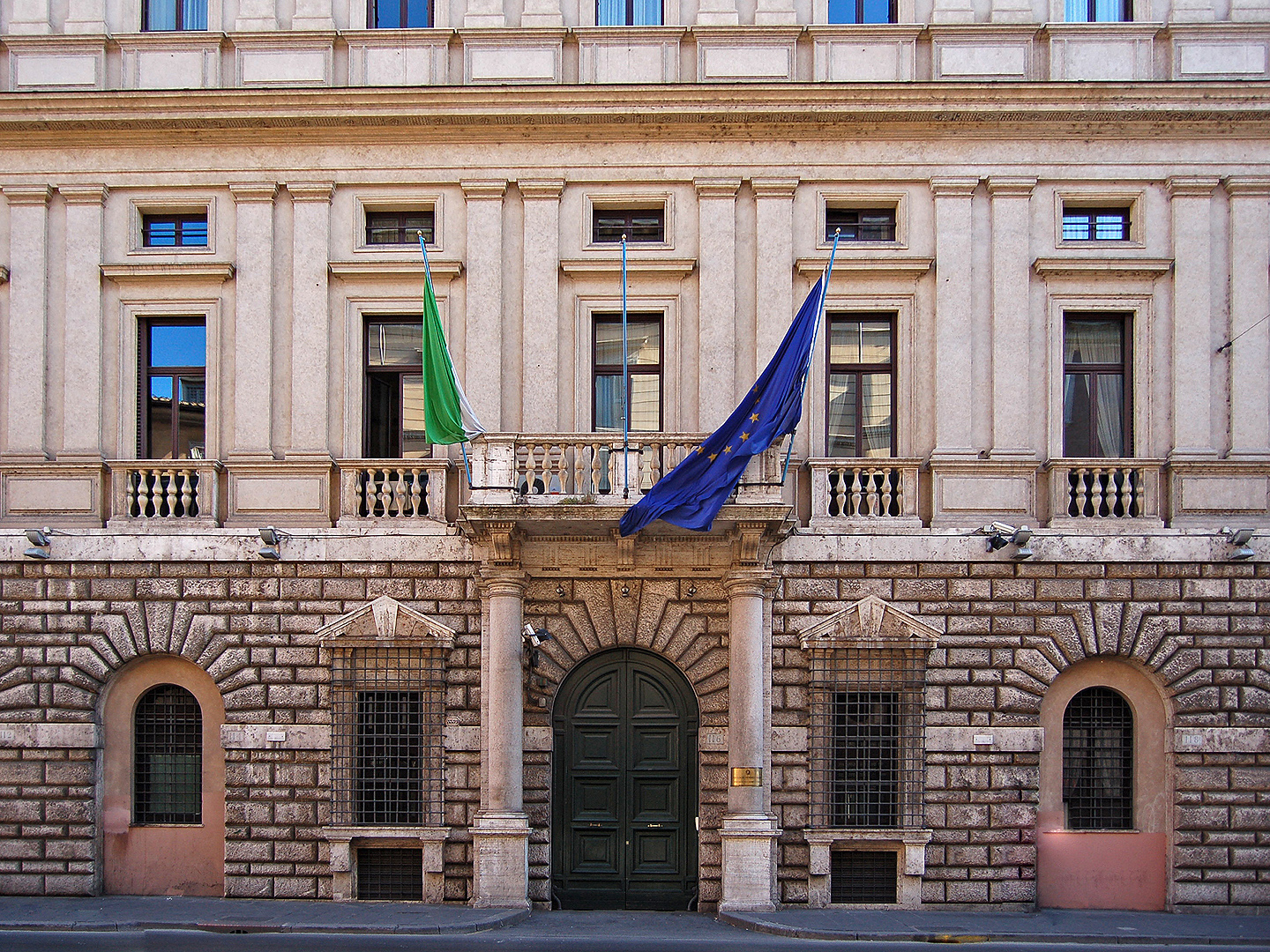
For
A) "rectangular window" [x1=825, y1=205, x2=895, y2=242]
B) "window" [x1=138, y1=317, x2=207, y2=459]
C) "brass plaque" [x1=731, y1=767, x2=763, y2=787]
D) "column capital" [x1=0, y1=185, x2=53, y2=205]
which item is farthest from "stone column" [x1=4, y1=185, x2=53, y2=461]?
"rectangular window" [x1=825, y1=205, x2=895, y2=242]

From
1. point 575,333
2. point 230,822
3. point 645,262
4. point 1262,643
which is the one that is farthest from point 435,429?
point 1262,643

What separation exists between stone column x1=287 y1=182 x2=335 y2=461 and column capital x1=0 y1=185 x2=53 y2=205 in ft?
11.6

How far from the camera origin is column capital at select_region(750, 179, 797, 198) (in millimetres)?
14680

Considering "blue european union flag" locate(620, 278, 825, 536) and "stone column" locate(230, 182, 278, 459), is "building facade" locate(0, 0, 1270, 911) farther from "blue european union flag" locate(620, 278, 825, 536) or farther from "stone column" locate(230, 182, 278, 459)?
"blue european union flag" locate(620, 278, 825, 536)

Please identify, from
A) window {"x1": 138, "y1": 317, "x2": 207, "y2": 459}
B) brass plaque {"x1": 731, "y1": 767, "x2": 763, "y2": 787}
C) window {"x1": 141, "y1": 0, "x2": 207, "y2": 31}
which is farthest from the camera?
window {"x1": 141, "y1": 0, "x2": 207, "y2": 31}

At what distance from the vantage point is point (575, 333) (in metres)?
14.8

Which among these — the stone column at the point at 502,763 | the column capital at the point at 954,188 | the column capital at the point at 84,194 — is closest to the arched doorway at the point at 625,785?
the stone column at the point at 502,763

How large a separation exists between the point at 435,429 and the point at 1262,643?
11.5 m

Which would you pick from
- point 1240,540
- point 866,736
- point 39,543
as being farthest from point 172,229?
point 1240,540

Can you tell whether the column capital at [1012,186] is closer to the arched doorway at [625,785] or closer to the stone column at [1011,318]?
the stone column at [1011,318]

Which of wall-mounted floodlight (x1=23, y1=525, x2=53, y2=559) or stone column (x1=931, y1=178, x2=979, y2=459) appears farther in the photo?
stone column (x1=931, y1=178, x2=979, y2=459)

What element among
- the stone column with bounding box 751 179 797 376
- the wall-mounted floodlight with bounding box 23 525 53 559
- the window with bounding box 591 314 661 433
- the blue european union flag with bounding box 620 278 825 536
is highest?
the stone column with bounding box 751 179 797 376

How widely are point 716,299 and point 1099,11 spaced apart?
23.4 ft

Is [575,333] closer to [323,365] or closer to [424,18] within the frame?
[323,365]
